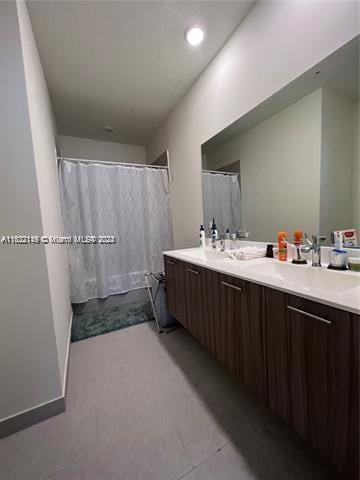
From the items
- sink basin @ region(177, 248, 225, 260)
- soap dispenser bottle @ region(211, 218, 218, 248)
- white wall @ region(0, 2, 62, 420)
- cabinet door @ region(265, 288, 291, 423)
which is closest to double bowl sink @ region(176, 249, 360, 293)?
cabinet door @ region(265, 288, 291, 423)

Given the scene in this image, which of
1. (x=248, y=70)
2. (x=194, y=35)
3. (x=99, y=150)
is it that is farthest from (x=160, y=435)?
(x=99, y=150)

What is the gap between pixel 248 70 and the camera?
1381mm

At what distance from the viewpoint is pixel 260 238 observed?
4.84ft

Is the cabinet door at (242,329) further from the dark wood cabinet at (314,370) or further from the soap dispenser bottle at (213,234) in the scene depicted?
the soap dispenser bottle at (213,234)

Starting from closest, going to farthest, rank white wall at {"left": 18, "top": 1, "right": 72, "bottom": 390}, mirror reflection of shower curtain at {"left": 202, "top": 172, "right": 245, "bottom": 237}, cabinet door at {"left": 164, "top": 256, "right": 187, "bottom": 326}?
white wall at {"left": 18, "top": 1, "right": 72, "bottom": 390} < cabinet door at {"left": 164, "top": 256, "right": 187, "bottom": 326} < mirror reflection of shower curtain at {"left": 202, "top": 172, "right": 245, "bottom": 237}

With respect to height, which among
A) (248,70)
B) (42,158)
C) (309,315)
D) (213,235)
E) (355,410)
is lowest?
(355,410)

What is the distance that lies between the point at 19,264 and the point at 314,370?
139 cm

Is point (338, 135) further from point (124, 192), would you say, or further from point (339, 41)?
point (124, 192)

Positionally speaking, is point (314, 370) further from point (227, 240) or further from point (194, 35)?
point (194, 35)

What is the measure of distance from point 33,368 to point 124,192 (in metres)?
1.98

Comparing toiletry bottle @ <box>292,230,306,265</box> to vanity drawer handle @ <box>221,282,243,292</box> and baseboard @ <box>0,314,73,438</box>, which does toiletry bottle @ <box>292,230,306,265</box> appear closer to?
vanity drawer handle @ <box>221,282,243,292</box>

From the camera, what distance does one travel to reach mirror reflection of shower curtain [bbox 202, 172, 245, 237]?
168cm

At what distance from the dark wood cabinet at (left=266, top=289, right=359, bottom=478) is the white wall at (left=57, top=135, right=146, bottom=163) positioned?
3.22 meters

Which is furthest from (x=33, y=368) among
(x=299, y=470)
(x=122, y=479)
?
(x=299, y=470)
